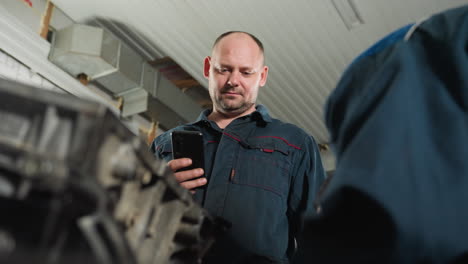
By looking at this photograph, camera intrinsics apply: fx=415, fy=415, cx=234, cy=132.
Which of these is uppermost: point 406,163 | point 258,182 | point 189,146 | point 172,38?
point 172,38

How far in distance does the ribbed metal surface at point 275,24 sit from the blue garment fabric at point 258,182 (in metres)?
1.66

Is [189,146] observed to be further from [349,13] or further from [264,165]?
[349,13]

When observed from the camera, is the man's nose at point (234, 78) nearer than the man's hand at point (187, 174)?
No

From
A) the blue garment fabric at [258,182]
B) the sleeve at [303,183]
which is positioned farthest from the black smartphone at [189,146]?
the sleeve at [303,183]

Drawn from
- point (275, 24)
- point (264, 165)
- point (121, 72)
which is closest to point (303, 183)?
point (264, 165)

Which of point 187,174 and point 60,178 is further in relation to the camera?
point 187,174

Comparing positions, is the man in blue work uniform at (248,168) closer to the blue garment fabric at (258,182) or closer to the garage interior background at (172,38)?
the blue garment fabric at (258,182)

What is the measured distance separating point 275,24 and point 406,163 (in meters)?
2.74

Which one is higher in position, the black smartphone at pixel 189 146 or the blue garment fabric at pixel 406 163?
the black smartphone at pixel 189 146

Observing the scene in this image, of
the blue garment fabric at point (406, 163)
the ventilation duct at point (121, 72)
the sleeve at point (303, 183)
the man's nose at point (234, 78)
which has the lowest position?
the sleeve at point (303, 183)

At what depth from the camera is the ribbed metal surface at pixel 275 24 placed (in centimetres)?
300

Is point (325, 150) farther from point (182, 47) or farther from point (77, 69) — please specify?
point (77, 69)

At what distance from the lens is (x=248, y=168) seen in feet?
4.72

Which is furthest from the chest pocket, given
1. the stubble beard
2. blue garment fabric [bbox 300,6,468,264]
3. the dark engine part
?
the dark engine part
